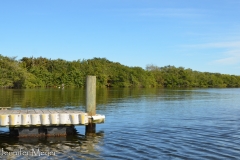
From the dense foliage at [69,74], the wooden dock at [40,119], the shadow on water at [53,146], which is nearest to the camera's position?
the shadow on water at [53,146]

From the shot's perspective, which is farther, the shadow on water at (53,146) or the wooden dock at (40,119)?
the wooden dock at (40,119)

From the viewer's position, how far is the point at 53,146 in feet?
53.1

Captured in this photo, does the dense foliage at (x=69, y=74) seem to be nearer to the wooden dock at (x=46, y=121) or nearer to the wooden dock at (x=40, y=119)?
the wooden dock at (x=46, y=121)

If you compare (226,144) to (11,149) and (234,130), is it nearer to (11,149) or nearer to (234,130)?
(234,130)

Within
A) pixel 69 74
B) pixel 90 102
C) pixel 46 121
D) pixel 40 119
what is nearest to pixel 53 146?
pixel 46 121

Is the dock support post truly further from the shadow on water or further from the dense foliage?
the dense foliage

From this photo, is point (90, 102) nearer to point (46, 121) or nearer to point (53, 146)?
point (46, 121)

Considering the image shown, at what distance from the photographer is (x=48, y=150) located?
50.2 feet

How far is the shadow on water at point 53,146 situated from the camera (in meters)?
14.4

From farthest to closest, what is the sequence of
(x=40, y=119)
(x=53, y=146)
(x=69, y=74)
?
(x=69, y=74)
(x=40, y=119)
(x=53, y=146)

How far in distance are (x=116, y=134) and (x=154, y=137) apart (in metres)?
2.54

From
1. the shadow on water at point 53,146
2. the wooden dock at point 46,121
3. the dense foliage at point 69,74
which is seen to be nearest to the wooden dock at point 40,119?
the wooden dock at point 46,121

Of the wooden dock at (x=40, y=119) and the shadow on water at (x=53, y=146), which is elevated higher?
the wooden dock at (x=40, y=119)

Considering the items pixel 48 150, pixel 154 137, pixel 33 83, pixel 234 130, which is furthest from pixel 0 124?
pixel 33 83
